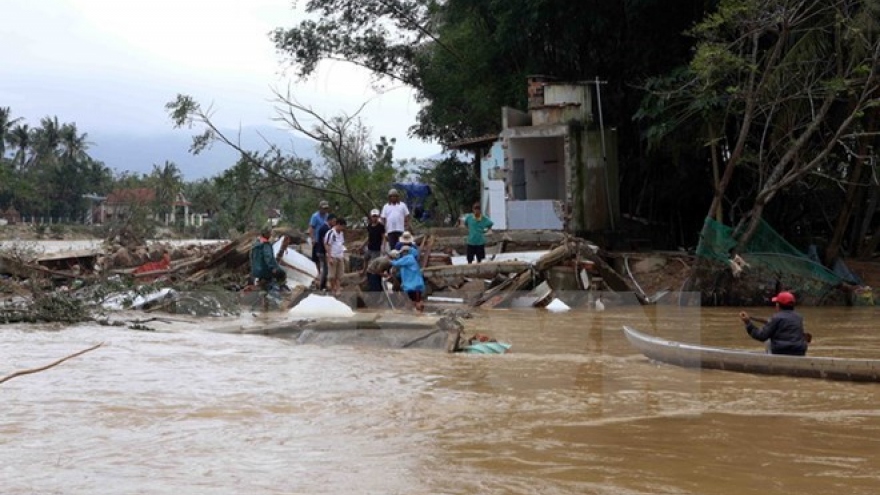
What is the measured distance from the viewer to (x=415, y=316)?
50.0 ft

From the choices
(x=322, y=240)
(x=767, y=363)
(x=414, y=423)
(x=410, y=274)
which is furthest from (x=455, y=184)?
(x=414, y=423)

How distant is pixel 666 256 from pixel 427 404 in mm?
12413

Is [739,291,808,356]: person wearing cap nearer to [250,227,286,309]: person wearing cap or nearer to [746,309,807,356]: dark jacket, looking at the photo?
[746,309,807,356]: dark jacket

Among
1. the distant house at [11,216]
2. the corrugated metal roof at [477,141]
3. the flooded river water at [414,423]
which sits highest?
the corrugated metal roof at [477,141]

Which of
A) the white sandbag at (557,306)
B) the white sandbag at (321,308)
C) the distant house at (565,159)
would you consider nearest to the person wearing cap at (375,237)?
the white sandbag at (321,308)

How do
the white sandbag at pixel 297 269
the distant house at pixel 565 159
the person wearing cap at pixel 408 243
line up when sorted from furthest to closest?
1. the distant house at pixel 565 159
2. the white sandbag at pixel 297 269
3. the person wearing cap at pixel 408 243

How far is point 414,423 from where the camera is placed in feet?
28.4

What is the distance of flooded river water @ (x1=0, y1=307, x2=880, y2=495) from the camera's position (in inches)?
270

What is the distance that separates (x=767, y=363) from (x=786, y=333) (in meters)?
Result: 0.39

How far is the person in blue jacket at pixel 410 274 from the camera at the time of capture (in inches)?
620

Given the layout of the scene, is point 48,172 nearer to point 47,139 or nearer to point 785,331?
point 47,139

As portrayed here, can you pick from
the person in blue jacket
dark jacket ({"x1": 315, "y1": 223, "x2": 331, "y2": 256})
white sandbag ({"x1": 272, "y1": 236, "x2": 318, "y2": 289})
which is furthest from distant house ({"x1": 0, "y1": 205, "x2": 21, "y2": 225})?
the person in blue jacket

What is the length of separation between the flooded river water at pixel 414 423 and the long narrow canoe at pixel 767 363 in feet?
0.35

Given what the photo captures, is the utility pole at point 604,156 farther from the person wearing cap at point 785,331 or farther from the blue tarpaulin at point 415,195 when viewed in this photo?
the person wearing cap at point 785,331
